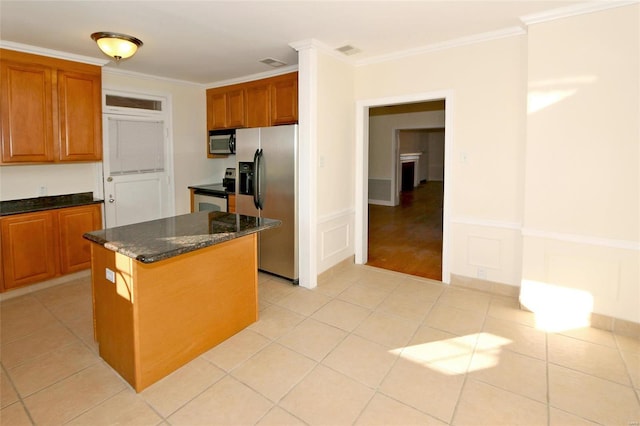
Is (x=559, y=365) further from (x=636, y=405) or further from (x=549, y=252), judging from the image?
(x=549, y=252)

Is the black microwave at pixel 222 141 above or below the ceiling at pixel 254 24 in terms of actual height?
below

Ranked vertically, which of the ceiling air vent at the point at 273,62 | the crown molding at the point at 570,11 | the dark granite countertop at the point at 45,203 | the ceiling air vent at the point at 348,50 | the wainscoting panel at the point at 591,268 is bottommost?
the wainscoting panel at the point at 591,268

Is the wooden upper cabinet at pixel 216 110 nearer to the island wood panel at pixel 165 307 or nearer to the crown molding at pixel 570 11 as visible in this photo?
the island wood panel at pixel 165 307

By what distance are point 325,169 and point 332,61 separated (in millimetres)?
1188

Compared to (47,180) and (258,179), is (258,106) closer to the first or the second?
(258,179)

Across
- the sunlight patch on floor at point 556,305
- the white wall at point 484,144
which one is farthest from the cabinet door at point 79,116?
the sunlight patch on floor at point 556,305

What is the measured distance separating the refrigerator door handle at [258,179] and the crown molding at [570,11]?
2.79m

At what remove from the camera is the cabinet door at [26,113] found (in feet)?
11.4

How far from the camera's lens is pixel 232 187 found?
508cm

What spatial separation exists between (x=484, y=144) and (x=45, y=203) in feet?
15.7

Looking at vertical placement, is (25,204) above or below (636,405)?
above

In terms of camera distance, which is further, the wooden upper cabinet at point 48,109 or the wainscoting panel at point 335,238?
the wainscoting panel at point 335,238

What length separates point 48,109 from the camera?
3.76 metres

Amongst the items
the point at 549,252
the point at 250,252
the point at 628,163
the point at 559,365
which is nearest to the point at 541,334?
the point at 559,365
